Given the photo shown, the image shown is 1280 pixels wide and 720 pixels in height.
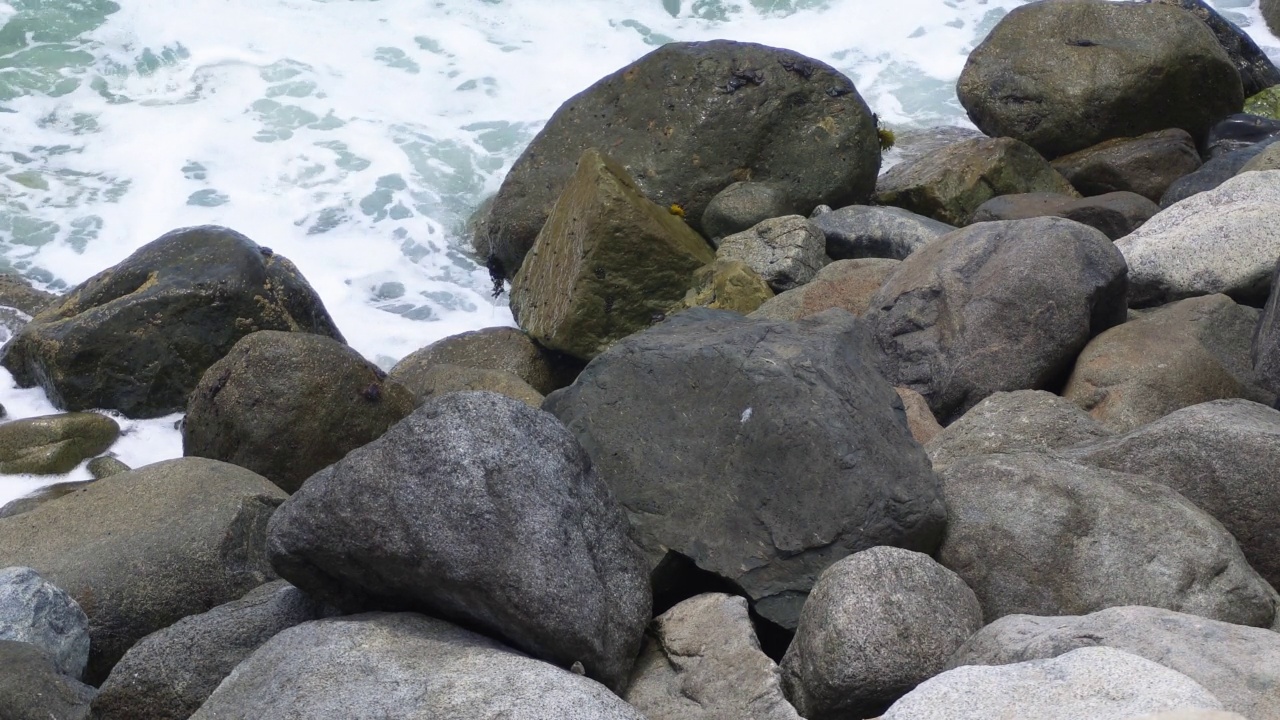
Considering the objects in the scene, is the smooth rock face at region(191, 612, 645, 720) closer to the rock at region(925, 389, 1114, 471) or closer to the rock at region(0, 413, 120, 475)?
the rock at region(925, 389, 1114, 471)

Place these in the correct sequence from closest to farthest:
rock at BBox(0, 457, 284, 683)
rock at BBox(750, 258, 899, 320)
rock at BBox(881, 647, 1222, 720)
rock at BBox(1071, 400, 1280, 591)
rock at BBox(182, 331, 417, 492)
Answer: rock at BBox(881, 647, 1222, 720)
rock at BBox(1071, 400, 1280, 591)
rock at BBox(0, 457, 284, 683)
rock at BBox(182, 331, 417, 492)
rock at BBox(750, 258, 899, 320)

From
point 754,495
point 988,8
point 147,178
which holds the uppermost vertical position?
point 754,495

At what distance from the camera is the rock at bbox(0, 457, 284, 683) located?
4949mm

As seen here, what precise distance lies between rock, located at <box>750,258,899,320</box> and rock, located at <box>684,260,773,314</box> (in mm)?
161

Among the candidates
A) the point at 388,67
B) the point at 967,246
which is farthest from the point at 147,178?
the point at 967,246

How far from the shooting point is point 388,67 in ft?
44.3

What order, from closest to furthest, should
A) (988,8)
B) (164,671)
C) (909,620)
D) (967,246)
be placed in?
(909,620)
(164,671)
(967,246)
(988,8)

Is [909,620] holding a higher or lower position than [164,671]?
higher

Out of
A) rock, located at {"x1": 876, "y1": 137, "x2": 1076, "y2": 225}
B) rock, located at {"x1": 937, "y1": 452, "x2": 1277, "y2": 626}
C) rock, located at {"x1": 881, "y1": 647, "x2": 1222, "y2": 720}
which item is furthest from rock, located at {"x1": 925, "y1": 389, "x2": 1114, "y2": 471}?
rock, located at {"x1": 876, "y1": 137, "x2": 1076, "y2": 225}

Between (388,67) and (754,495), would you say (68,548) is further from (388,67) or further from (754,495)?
(388,67)

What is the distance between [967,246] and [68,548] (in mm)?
4231

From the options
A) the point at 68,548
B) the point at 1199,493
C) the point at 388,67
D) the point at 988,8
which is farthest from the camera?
the point at 988,8

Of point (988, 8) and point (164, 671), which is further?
point (988, 8)

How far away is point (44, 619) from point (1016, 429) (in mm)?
3733
